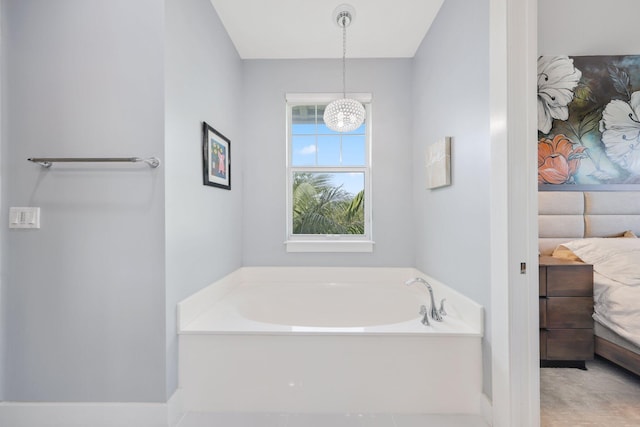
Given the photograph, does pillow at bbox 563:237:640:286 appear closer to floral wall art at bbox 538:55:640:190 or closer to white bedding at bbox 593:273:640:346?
white bedding at bbox 593:273:640:346

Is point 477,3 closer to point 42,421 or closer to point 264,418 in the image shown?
point 264,418

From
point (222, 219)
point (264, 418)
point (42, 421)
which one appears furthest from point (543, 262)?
point (42, 421)

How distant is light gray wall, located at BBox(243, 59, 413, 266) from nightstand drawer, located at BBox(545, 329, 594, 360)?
3.68ft

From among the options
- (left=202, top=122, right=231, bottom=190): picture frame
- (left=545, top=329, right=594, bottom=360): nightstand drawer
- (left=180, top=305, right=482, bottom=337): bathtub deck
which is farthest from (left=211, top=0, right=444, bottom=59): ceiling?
(left=545, top=329, right=594, bottom=360): nightstand drawer

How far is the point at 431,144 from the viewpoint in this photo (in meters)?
2.31

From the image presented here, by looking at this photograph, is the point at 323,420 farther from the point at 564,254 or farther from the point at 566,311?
the point at 564,254

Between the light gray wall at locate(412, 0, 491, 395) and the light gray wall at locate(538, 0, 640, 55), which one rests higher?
the light gray wall at locate(538, 0, 640, 55)

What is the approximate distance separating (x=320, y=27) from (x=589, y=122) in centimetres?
235

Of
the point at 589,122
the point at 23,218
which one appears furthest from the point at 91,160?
the point at 589,122

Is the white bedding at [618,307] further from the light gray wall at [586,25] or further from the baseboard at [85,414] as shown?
the baseboard at [85,414]

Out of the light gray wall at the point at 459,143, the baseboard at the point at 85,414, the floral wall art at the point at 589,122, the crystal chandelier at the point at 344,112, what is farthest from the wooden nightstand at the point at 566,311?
the baseboard at the point at 85,414

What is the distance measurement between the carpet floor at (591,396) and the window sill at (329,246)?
1553mm

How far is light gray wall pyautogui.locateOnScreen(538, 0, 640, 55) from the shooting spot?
1.55 meters

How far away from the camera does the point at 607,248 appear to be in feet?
7.41
